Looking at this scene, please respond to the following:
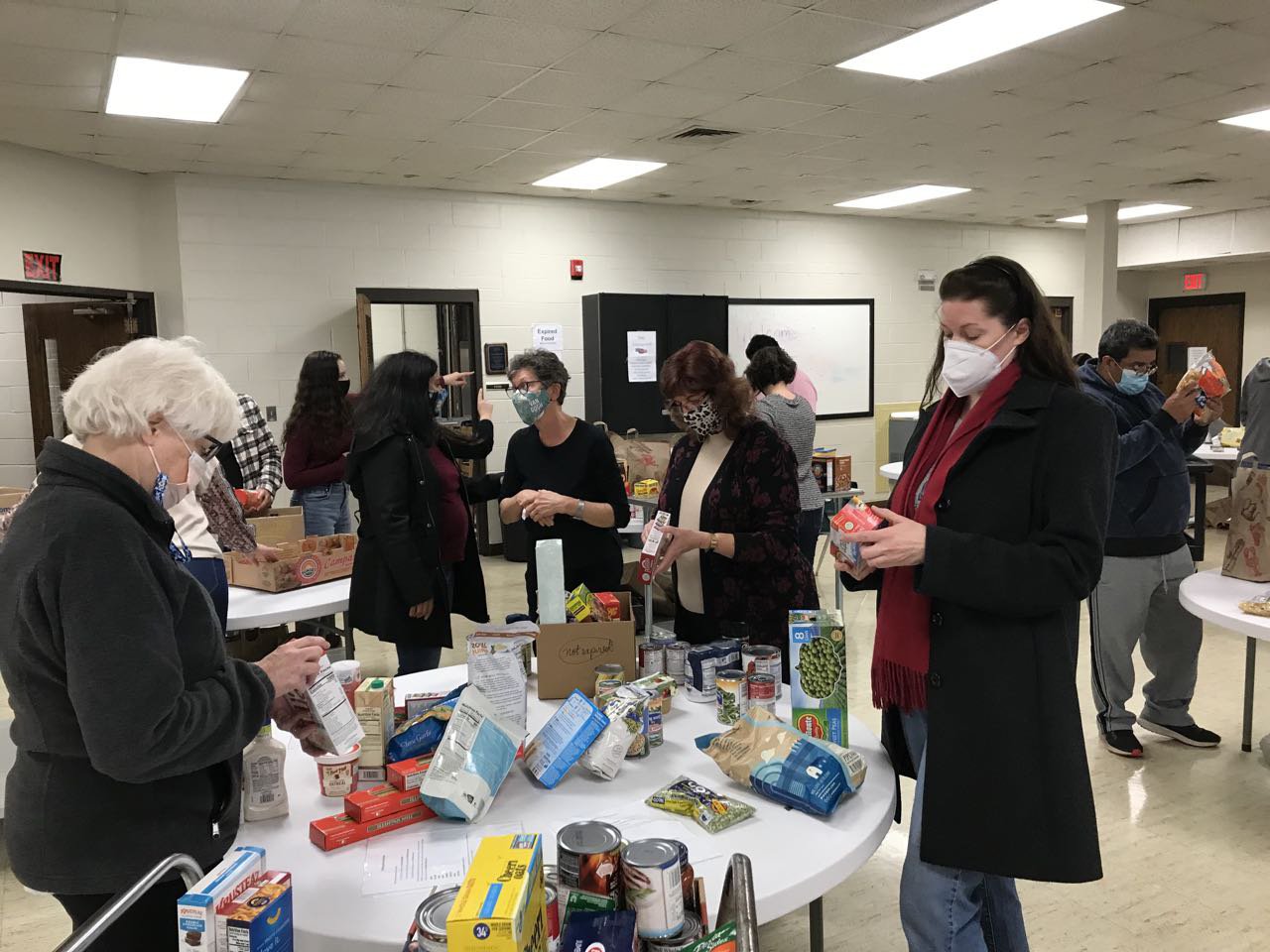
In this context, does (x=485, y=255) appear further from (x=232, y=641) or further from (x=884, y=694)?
(x=884, y=694)

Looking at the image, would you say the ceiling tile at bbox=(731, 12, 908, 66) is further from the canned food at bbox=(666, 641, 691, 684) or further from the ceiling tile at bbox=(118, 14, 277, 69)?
the canned food at bbox=(666, 641, 691, 684)

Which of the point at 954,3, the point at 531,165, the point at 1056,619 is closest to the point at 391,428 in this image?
the point at 1056,619

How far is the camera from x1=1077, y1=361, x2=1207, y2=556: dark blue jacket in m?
3.41

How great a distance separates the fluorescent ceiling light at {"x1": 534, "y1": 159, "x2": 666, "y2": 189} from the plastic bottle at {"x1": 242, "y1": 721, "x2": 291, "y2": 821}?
5.50m

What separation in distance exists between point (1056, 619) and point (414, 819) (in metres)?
1.13

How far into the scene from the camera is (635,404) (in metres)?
8.12

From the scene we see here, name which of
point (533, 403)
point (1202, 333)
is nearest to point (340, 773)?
point (533, 403)

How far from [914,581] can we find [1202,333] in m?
12.1

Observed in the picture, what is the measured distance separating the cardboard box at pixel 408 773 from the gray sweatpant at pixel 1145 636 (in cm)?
280

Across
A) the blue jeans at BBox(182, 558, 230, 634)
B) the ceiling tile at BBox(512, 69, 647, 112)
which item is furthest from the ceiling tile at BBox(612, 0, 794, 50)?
the blue jeans at BBox(182, 558, 230, 634)

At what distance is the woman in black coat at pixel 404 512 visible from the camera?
119 inches

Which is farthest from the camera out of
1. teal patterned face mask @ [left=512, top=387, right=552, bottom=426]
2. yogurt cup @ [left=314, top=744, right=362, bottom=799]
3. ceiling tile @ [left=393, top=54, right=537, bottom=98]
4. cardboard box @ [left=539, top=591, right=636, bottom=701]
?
ceiling tile @ [left=393, top=54, right=537, bottom=98]

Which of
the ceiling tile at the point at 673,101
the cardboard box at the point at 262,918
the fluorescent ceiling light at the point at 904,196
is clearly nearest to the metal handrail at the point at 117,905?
the cardboard box at the point at 262,918

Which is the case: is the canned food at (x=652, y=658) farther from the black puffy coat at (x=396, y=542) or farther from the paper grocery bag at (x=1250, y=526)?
the paper grocery bag at (x=1250, y=526)
